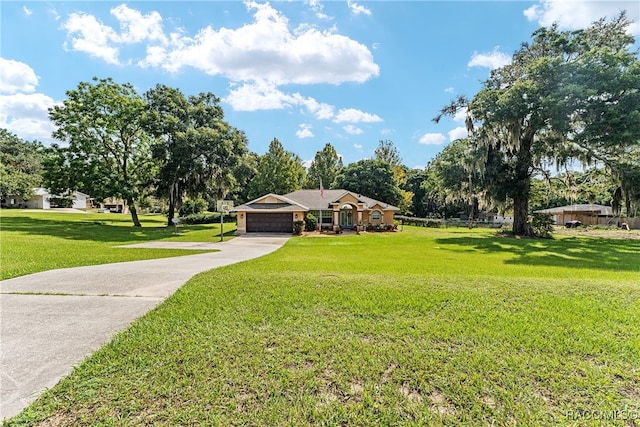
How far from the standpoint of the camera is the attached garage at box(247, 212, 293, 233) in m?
24.0

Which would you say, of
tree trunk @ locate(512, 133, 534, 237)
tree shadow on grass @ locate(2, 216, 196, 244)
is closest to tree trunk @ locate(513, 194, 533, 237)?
tree trunk @ locate(512, 133, 534, 237)

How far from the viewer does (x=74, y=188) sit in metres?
23.7

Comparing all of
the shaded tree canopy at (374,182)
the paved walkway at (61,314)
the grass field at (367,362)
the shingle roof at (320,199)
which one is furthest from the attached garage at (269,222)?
the grass field at (367,362)

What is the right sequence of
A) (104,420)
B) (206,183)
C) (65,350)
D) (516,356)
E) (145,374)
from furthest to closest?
(206,183), (65,350), (516,356), (145,374), (104,420)

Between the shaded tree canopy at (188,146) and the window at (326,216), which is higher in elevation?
the shaded tree canopy at (188,146)

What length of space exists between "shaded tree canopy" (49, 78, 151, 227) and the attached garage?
9127mm

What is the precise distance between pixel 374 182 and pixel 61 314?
33.4 m

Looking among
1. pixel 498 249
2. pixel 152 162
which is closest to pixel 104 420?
pixel 498 249

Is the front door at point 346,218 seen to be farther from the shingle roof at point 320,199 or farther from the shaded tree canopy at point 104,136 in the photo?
the shaded tree canopy at point 104,136

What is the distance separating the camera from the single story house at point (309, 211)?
23.6 m

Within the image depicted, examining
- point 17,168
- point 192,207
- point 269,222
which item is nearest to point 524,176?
point 269,222

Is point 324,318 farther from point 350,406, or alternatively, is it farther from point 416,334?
point 350,406

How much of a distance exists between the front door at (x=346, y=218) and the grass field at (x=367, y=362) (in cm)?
2115

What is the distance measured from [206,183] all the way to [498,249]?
71.7 feet
